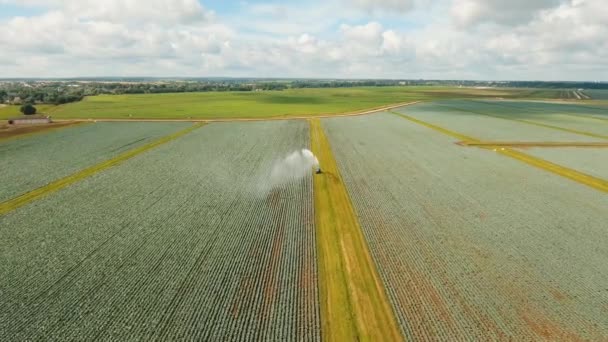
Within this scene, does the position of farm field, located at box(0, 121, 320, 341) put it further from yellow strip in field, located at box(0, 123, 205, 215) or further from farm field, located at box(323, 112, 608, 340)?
farm field, located at box(323, 112, 608, 340)

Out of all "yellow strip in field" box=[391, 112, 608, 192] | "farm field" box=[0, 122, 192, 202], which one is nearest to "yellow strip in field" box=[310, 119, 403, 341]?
"yellow strip in field" box=[391, 112, 608, 192]

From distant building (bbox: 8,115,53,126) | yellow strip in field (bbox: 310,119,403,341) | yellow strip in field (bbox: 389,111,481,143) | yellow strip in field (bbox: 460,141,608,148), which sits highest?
distant building (bbox: 8,115,53,126)

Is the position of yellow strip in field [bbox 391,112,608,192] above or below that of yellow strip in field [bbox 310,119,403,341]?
above

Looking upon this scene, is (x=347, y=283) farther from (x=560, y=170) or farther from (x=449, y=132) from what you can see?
(x=449, y=132)

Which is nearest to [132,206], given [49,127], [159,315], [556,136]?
[159,315]

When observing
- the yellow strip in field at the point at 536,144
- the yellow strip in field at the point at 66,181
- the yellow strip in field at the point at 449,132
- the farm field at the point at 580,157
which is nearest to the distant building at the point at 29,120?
the yellow strip in field at the point at 66,181

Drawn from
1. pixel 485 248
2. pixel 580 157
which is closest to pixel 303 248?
pixel 485 248
